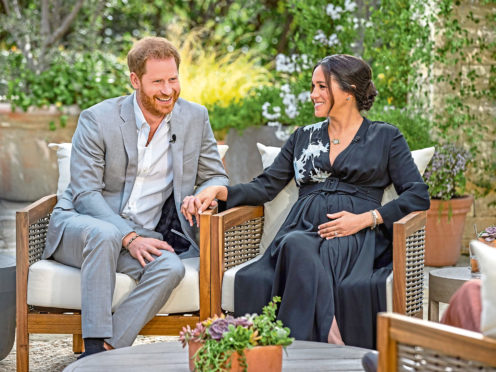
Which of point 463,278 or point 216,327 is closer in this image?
point 216,327

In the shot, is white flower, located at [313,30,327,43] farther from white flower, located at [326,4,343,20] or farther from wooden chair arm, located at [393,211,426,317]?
wooden chair arm, located at [393,211,426,317]

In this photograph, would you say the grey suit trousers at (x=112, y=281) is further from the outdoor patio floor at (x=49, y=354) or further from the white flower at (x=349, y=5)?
the white flower at (x=349, y=5)

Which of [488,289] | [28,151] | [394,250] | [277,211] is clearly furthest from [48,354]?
[28,151]

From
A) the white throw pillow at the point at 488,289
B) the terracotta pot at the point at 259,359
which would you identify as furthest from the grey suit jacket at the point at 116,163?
the white throw pillow at the point at 488,289

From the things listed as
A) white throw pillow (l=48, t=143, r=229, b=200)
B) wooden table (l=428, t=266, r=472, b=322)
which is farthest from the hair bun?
white throw pillow (l=48, t=143, r=229, b=200)

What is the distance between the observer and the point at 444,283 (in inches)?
139

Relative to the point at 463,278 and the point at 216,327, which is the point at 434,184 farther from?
the point at 216,327

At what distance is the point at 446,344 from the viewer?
1976mm

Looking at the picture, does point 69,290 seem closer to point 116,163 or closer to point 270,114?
point 116,163

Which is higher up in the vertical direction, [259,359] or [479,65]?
[479,65]

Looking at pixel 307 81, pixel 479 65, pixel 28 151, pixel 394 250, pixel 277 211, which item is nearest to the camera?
pixel 394 250

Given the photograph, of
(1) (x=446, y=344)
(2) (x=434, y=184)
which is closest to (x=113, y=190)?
(1) (x=446, y=344)

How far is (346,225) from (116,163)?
40.6 inches

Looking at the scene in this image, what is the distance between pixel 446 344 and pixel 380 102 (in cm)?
469
